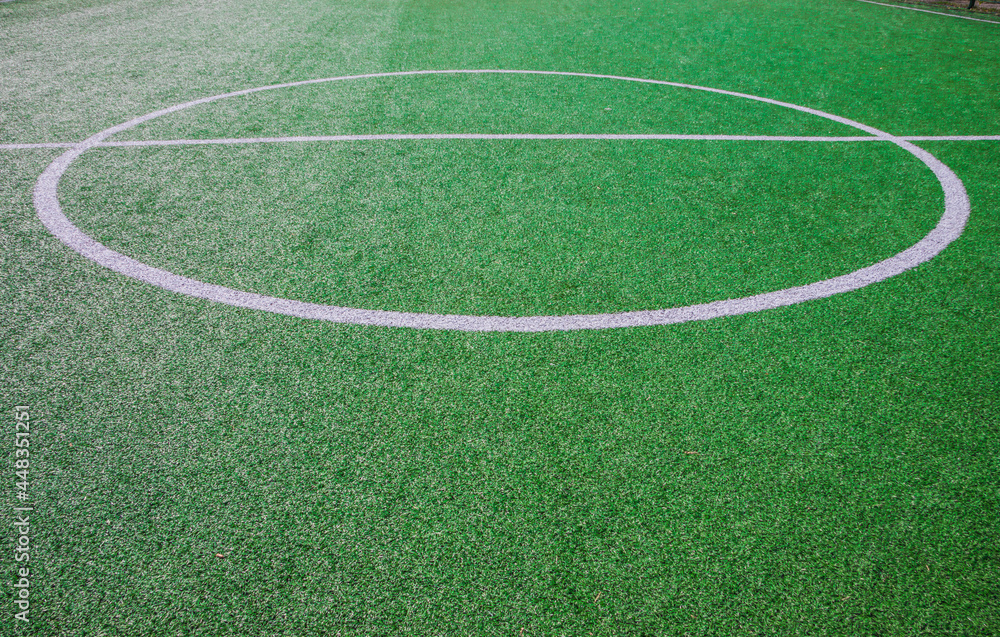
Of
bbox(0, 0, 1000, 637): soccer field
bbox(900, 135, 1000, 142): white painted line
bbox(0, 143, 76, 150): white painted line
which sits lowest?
bbox(0, 0, 1000, 637): soccer field

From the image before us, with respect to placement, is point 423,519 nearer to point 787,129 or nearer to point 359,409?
point 359,409

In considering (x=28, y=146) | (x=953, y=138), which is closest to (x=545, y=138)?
(x=953, y=138)

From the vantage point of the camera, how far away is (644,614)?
1494 mm

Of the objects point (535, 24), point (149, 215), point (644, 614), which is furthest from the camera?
point (535, 24)

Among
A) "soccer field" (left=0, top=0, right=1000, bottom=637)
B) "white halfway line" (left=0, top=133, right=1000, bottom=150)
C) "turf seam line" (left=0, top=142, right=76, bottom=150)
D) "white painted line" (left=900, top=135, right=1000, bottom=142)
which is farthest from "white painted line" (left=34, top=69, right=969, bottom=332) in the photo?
"white painted line" (left=900, top=135, right=1000, bottom=142)

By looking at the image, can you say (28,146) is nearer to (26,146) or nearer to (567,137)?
(26,146)

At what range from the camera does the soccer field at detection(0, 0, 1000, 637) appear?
1559mm

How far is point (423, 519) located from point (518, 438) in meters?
0.40

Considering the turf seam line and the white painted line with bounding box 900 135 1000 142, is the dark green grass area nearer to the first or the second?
the turf seam line

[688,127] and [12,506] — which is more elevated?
[688,127]

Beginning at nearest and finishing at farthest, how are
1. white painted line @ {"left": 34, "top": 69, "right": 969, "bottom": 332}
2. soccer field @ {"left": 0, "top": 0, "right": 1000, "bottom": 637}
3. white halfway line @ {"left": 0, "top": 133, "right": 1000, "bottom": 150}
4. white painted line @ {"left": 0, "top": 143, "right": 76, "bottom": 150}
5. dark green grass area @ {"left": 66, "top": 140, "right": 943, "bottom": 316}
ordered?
Result: soccer field @ {"left": 0, "top": 0, "right": 1000, "bottom": 637} < white painted line @ {"left": 34, "top": 69, "right": 969, "bottom": 332} < dark green grass area @ {"left": 66, "top": 140, "right": 943, "bottom": 316} < white painted line @ {"left": 0, "top": 143, "right": 76, "bottom": 150} < white halfway line @ {"left": 0, "top": 133, "right": 1000, "bottom": 150}

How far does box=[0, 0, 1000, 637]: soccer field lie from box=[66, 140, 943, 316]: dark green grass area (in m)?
0.02

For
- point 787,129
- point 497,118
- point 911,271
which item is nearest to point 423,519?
point 911,271

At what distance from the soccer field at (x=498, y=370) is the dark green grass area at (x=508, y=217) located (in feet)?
0.08
